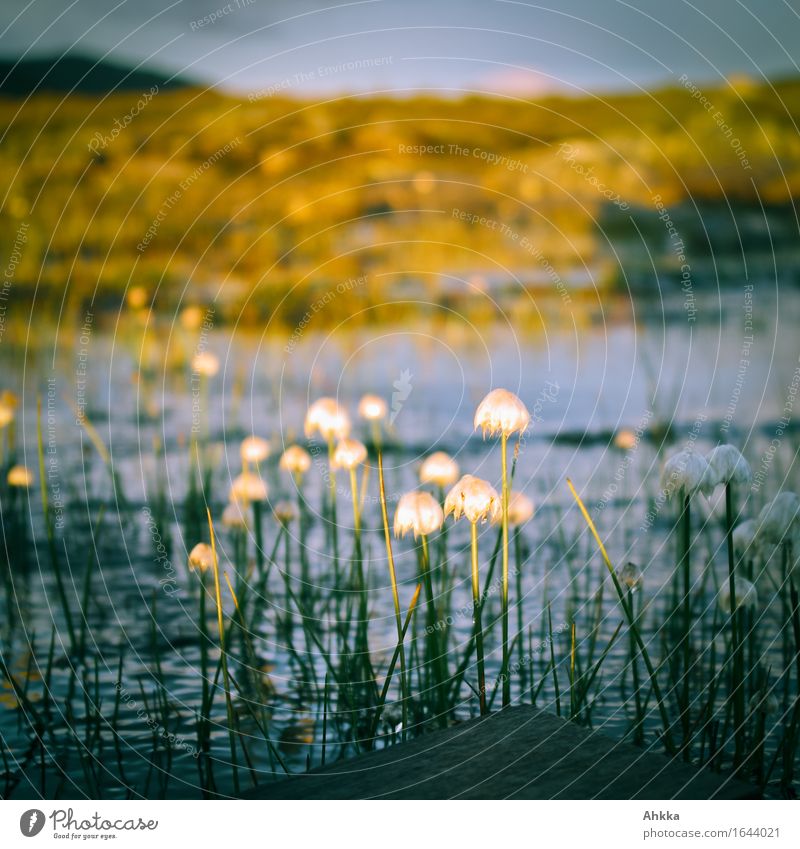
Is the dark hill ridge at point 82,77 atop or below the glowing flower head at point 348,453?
atop

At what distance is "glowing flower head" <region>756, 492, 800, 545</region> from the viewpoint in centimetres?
147

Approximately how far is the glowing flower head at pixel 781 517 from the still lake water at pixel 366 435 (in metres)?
0.51

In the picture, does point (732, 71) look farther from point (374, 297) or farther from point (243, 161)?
point (243, 161)

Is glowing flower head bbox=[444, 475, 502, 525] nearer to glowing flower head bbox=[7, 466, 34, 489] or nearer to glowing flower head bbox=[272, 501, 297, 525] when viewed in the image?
glowing flower head bbox=[272, 501, 297, 525]

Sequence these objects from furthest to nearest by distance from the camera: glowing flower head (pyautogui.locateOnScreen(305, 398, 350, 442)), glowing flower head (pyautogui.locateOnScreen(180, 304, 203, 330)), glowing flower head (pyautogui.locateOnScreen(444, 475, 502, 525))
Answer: glowing flower head (pyautogui.locateOnScreen(180, 304, 203, 330)) < glowing flower head (pyautogui.locateOnScreen(305, 398, 350, 442)) < glowing flower head (pyautogui.locateOnScreen(444, 475, 502, 525))

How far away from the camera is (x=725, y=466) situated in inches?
56.0

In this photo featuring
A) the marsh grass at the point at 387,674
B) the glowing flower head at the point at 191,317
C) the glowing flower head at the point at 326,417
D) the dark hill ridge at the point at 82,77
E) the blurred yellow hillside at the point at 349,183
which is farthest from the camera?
the blurred yellow hillside at the point at 349,183

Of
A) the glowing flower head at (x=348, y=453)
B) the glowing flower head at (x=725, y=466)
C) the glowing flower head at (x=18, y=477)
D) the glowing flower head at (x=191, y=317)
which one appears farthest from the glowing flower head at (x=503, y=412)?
the glowing flower head at (x=191, y=317)

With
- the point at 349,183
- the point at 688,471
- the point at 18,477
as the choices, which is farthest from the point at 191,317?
the point at 688,471

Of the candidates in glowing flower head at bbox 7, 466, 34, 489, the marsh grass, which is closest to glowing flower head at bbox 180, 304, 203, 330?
glowing flower head at bbox 7, 466, 34, 489

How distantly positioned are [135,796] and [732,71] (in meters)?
2.52

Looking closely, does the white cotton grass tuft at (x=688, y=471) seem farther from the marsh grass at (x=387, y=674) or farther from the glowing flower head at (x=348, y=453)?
the glowing flower head at (x=348, y=453)

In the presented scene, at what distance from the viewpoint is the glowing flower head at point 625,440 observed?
3.04 m
